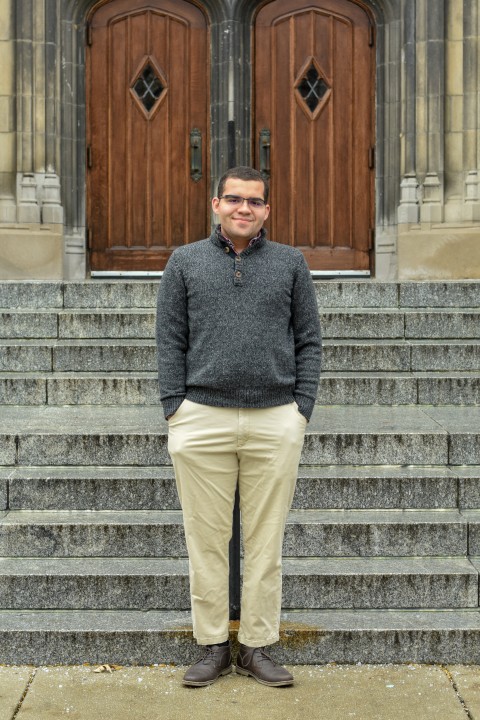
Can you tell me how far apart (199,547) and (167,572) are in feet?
2.30

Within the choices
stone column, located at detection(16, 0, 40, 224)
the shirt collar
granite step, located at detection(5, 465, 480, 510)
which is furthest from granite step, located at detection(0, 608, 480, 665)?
stone column, located at detection(16, 0, 40, 224)

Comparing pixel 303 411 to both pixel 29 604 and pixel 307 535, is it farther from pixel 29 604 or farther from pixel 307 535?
pixel 29 604

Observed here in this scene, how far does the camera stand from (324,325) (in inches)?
288

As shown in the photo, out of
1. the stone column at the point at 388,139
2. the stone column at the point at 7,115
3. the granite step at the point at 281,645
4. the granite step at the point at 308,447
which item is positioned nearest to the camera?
the granite step at the point at 281,645

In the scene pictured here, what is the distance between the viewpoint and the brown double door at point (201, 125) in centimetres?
1023

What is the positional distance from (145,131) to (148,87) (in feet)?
1.37

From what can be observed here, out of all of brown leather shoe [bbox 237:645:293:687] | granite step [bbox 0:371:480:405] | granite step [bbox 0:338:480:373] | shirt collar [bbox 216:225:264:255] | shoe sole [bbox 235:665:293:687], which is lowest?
shoe sole [bbox 235:665:293:687]

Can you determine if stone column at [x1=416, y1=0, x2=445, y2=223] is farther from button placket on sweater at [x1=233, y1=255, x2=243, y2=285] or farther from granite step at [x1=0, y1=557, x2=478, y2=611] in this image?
button placket on sweater at [x1=233, y1=255, x2=243, y2=285]

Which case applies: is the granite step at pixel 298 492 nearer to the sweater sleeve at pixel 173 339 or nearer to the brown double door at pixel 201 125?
the sweater sleeve at pixel 173 339

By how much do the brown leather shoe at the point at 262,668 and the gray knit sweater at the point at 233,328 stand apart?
921 mm

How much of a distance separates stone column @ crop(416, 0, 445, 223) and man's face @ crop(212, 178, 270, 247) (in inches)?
245

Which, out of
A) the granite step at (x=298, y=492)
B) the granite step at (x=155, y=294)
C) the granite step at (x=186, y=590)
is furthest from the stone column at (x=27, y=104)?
the granite step at (x=186, y=590)

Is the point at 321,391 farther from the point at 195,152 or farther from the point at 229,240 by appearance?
the point at 195,152

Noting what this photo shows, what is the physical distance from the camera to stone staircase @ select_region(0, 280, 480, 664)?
429 centimetres
